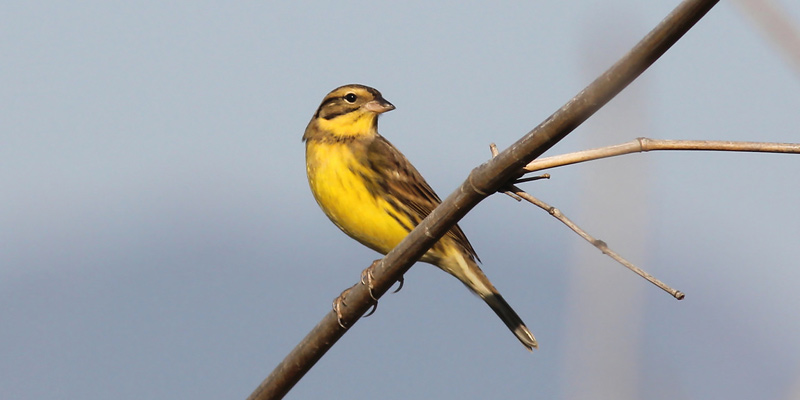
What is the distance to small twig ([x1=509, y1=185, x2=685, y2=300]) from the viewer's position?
377cm

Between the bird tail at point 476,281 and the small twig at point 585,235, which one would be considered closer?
the small twig at point 585,235

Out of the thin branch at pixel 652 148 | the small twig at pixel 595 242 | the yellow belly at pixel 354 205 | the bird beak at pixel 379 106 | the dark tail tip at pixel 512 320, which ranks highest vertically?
the thin branch at pixel 652 148

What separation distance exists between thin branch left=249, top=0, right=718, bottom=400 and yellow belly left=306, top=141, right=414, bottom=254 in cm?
316

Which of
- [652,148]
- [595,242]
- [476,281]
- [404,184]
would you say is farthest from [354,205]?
Result: [652,148]

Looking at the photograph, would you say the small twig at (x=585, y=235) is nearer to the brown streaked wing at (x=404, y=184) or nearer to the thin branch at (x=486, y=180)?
the thin branch at (x=486, y=180)

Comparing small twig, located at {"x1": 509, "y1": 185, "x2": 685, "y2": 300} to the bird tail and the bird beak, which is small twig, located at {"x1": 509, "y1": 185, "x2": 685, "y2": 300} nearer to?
the bird tail

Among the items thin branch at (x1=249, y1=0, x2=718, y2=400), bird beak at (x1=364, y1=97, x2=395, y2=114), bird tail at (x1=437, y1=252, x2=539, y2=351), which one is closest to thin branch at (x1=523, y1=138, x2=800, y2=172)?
thin branch at (x1=249, y1=0, x2=718, y2=400)

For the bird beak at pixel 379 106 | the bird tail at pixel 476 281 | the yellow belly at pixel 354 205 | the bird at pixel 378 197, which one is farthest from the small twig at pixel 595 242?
the bird beak at pixel 379 106

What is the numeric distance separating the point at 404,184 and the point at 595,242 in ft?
15.5

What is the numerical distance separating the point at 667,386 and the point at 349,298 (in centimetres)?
175

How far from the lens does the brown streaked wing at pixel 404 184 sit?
8445 mm

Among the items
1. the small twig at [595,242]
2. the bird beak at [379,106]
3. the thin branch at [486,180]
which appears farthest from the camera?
the bird beak at [379,106]

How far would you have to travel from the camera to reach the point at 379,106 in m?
9.02

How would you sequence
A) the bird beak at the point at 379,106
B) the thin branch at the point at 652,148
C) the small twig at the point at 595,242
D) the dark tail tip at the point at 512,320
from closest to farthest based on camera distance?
the thin branch at the point at 652,148
the small twig at the point at 595,242
the dark tail tip at the point at 512,320
the bird beak at the point at 379,106
